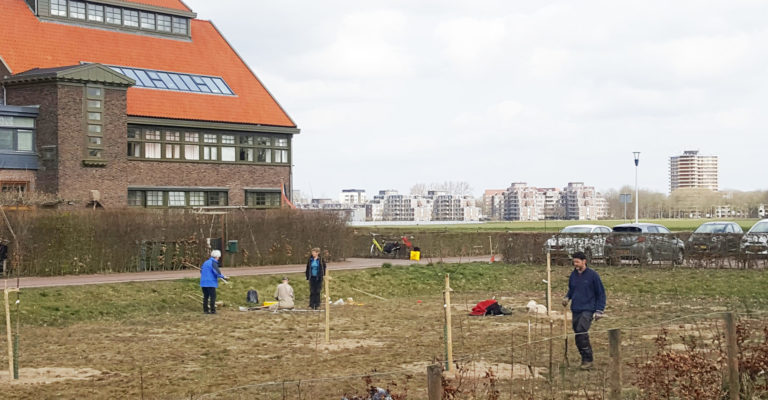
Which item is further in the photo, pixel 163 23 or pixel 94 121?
pixel 163 23

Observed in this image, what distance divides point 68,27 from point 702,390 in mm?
43190

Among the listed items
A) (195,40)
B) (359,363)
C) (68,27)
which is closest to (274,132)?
(195,40)

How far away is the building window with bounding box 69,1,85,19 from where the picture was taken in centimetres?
4819

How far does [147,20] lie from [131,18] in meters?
1.02

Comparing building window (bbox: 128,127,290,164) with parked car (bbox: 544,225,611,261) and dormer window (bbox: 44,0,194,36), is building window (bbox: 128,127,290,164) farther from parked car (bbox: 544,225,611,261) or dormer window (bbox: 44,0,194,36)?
parked car (bbox: 544,225,611,261)

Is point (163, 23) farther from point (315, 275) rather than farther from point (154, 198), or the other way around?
point (315, 275)

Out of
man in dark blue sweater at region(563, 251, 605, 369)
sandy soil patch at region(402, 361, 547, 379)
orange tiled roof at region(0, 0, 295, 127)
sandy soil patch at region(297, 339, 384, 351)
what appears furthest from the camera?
orange tiled roof at region(0, 0, 295, 127)

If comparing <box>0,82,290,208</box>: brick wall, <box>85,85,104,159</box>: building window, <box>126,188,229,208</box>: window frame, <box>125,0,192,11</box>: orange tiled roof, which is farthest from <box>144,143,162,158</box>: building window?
<box>125,0,192,11</box>: orange tiled roof

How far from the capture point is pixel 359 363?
1570 cm

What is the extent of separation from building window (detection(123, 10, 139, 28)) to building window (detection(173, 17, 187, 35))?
100 inches

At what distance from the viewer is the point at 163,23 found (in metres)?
52.3

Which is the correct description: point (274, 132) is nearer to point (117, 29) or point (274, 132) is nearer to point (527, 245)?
point (117, 29)

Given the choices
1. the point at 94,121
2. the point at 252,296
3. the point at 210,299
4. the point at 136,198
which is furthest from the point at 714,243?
the point at 94,121

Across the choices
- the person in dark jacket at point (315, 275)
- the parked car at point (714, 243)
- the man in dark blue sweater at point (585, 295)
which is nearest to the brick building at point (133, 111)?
the person in dark jacket at point (315, 275)
